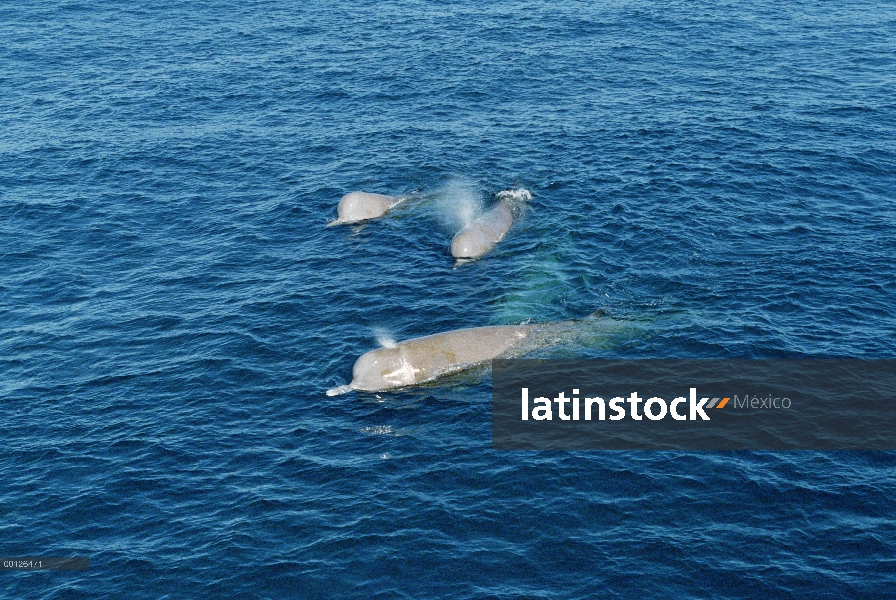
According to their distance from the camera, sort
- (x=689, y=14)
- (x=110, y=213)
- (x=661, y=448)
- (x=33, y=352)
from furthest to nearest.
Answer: (x=689, y=14), (x=110, y=213), (x=33, y=352), (x=661, y=448)

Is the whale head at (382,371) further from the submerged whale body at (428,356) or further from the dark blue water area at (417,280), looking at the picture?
the dark blue water area at (417,280)

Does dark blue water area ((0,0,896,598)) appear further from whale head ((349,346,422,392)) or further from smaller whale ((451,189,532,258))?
smaller whale ((451,189,532,258))

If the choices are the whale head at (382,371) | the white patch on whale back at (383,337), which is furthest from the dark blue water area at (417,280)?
the whale head at (382,371)

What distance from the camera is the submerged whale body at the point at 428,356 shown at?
42.8m

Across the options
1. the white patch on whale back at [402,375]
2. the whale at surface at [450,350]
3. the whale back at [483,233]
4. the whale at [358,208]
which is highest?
the whale at [358,208]

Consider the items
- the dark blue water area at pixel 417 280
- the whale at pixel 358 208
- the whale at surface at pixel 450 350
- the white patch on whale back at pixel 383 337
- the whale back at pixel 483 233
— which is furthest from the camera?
the whale at pixel 358 208

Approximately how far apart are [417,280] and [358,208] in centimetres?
995

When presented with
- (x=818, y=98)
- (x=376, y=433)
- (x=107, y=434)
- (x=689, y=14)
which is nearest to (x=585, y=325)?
(x=376, y=433)

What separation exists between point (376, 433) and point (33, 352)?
19.5 meters

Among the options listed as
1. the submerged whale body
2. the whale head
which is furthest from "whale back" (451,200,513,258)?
the whale head

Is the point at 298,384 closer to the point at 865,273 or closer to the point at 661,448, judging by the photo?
the point at 661,448

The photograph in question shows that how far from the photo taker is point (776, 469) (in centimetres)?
3694

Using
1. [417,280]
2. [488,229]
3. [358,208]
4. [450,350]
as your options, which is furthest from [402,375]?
[358,208]

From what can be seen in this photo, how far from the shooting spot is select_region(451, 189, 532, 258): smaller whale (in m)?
54.4
